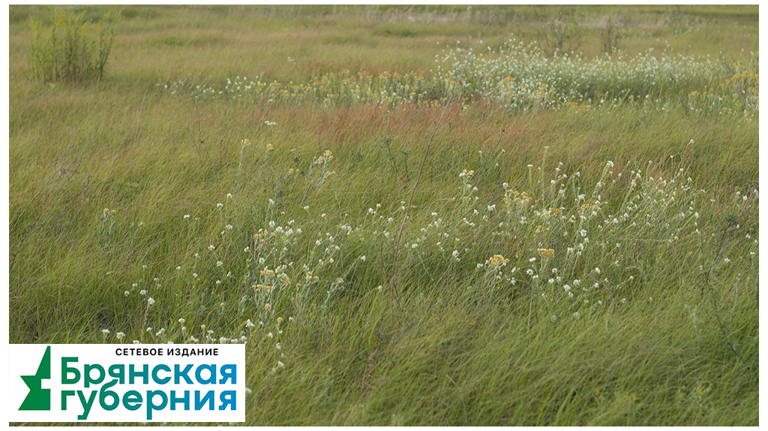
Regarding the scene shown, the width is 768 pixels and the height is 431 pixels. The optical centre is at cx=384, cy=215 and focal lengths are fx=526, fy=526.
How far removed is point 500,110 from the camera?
5.30m

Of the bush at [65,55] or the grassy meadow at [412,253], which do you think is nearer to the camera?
the grassy meadow at [412,253]

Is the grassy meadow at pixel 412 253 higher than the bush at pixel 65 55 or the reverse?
the reverse

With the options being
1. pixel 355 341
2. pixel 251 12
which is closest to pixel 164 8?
pixel 251 12

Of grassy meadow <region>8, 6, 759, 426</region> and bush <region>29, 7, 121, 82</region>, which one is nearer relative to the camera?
grassy meadow <region>8, 6, 759, 426</region>

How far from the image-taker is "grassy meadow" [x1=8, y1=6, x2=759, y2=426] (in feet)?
6.59

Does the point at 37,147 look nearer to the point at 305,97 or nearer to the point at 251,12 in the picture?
the point at 305,97

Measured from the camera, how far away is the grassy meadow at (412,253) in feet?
6.59

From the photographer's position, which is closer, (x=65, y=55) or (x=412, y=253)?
(x=412, y=253)

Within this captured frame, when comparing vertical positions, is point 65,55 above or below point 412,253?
above

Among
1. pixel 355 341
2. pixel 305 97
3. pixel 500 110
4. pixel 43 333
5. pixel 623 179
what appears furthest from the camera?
pixel 305 97

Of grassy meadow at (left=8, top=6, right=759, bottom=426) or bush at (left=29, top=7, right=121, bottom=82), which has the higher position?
bush at (left=29, top=7, right=121, bottom=82)

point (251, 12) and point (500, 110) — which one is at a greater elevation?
point (251, 12)

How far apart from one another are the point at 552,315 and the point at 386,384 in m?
0.80

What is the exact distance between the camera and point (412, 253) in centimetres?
275
